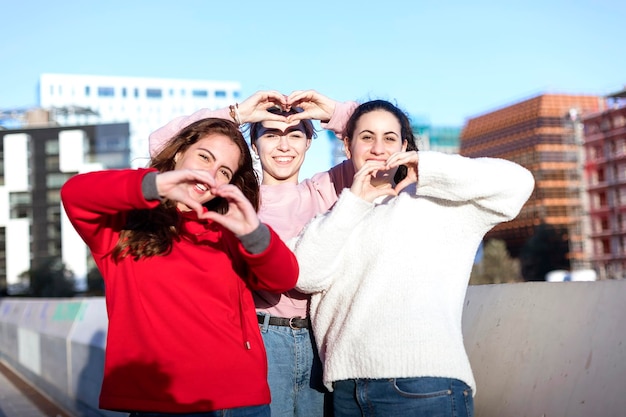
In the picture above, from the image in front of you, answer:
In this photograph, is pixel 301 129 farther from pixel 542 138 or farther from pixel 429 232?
pixel 542 138

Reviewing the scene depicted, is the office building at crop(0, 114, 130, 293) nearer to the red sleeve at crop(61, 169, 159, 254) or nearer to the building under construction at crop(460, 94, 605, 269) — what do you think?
the building under construction at crop(460, 94, 605, 269)

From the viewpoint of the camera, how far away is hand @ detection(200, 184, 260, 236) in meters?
3.01

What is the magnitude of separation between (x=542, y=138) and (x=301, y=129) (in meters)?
144

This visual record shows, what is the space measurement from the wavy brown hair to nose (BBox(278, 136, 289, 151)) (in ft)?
1.90

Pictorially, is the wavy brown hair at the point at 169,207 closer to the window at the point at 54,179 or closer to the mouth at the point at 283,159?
the mouth at the point at 283,159

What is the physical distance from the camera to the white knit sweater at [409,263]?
10.1 feet

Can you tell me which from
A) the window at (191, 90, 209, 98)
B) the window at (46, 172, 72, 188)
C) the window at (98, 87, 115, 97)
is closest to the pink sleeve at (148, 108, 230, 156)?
the window at (46, 172, 72, 188)

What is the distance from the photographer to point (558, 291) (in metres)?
3.69

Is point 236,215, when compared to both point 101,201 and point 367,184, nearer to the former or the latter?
point 101,201

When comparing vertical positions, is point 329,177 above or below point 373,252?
above

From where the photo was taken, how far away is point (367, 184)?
3400 mm

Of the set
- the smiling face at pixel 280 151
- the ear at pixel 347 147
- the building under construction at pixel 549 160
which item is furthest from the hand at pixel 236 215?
the building under construction at pixel 549 160

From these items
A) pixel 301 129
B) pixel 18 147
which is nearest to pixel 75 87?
pixel 18 147

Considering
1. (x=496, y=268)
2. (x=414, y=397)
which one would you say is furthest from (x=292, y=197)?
(x=496, y=268)
